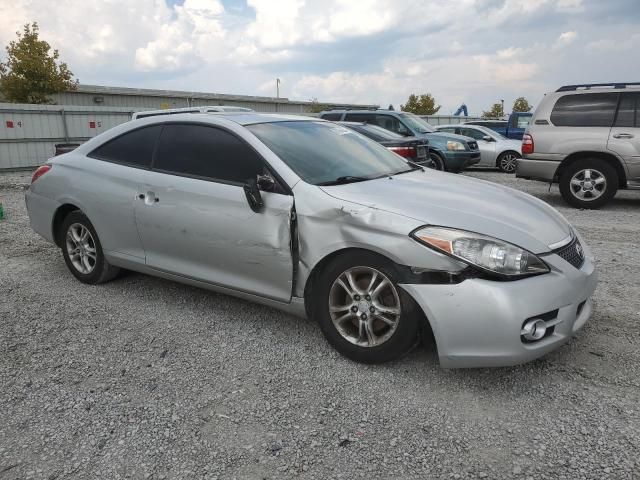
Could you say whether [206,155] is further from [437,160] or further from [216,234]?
[437,160]

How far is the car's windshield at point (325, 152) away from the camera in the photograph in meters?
3.44

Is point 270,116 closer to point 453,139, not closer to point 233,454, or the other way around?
point 233,454

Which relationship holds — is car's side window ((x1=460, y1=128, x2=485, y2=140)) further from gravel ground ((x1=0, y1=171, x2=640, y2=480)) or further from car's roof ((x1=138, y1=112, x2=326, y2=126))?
car's roof ((x1=138, y1=112, x2=326, y2=126))

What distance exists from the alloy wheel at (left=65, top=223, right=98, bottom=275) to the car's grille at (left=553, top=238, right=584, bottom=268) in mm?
3612

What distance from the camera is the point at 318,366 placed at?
317cm

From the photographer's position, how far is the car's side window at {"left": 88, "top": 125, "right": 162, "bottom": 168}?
411 cm

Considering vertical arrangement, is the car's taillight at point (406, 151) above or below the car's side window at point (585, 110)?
below

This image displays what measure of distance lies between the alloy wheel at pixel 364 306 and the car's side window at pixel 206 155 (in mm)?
962

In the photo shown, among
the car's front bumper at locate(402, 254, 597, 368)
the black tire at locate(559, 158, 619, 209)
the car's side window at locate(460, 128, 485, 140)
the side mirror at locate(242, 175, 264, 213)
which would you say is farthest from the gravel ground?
the car's side window at locate(460, 128, 485, 140)

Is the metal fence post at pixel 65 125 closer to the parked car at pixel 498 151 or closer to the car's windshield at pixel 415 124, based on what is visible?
the car's windshield at pixel 415 124

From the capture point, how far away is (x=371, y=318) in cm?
300

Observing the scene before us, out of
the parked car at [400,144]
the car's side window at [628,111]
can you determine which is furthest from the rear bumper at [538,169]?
the parked car at [400,144]

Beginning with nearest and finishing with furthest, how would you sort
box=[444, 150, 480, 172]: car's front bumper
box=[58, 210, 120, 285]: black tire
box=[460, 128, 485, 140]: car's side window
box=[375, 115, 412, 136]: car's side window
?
box=[58, 210, 120, 285]: black tire < box=[444, 150, 480, 172]: car's front bumper < box=[375, 115, 412, 136]: car's side window < box=[460, 128, 485, 140]: car's side window

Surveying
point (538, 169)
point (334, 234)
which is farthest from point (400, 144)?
point (334, 234)
